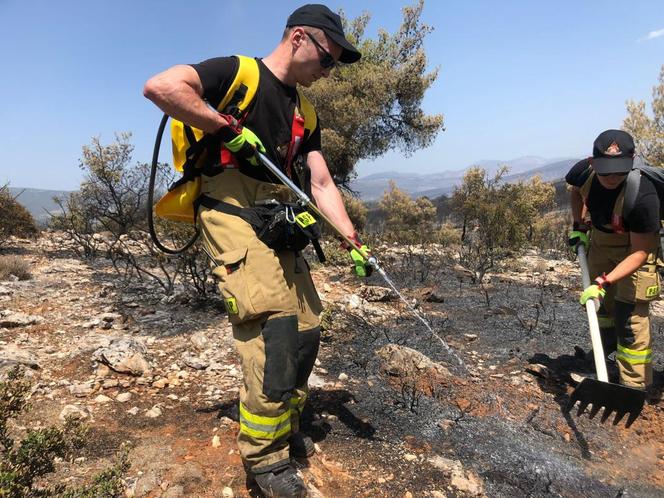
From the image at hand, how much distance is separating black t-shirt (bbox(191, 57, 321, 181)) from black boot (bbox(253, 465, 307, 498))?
1451 millimetres

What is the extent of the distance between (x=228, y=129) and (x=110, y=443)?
1921mm

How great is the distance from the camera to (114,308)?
16.6 feet

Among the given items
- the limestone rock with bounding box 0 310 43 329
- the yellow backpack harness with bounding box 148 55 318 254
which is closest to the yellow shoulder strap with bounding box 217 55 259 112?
the yellow backpack harness with bounding box 148 55 318 254

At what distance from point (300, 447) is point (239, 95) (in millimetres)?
1899

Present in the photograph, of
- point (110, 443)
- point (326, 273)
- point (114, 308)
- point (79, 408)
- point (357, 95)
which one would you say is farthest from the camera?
point (357, 95)

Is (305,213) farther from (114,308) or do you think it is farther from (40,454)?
(114,308)

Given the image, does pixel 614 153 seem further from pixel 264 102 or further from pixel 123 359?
pixel 123 359

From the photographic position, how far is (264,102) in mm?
2260

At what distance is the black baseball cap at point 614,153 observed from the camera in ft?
9.86

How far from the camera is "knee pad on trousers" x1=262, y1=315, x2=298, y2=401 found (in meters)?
2.01

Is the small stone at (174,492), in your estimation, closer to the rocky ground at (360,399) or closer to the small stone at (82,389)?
the rocky ground at (360,399)

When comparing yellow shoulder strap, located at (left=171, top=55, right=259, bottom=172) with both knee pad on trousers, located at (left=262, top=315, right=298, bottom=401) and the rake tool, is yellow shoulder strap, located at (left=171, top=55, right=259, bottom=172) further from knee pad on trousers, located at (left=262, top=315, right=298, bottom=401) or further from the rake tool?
the rake tool

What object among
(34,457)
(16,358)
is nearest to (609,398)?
(34,457)

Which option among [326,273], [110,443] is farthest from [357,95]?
[110,443]
